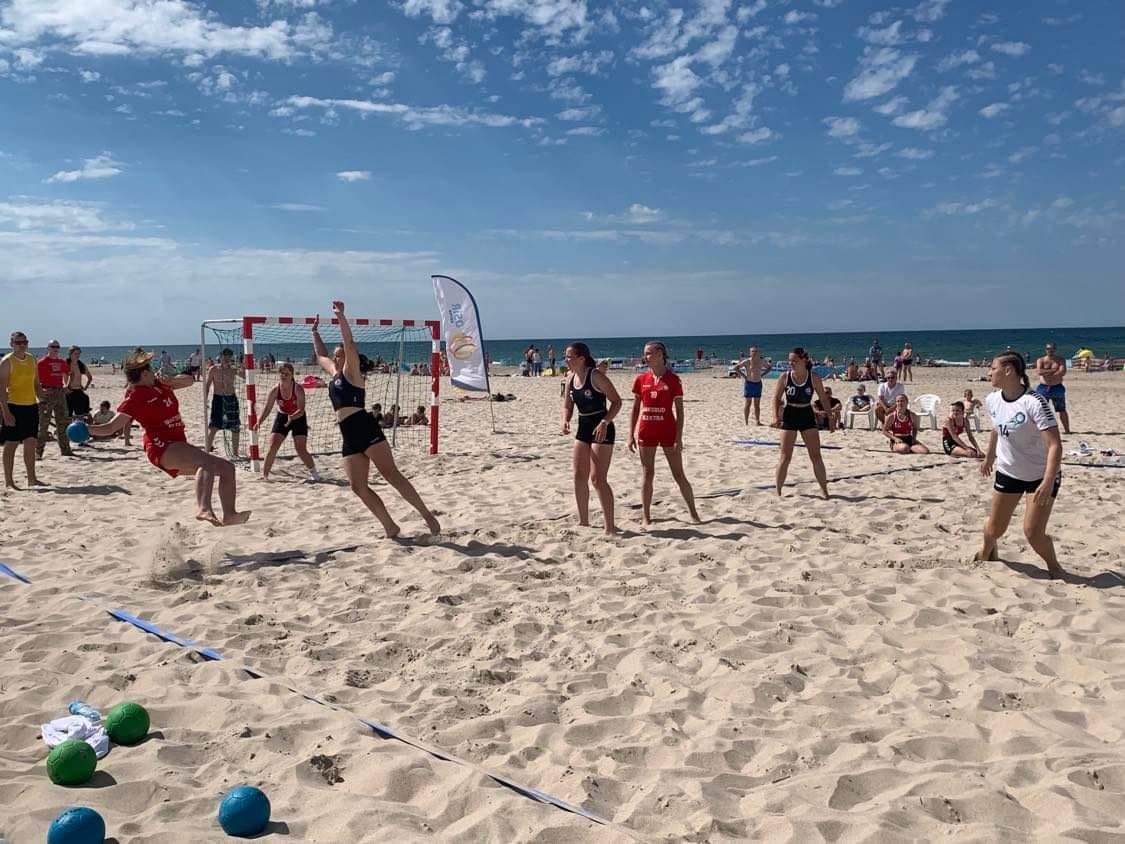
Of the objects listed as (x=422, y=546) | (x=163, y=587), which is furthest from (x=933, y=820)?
(x=163, y=587)

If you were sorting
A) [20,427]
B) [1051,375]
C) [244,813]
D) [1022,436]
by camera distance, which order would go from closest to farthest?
1. [244,813]
2. [1022,436]
3. [20,427]
4. [1051,375]

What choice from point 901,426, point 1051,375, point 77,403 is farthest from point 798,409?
point 77,403

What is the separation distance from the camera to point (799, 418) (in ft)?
24.0

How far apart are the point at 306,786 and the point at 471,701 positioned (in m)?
0.84

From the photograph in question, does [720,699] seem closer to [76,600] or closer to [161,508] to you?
[76,600]

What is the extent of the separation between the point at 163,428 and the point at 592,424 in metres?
3.15

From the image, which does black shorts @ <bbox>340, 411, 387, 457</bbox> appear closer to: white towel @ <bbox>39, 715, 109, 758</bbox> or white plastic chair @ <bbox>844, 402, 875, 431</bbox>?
white towel @ <bbox>39, 715, 109, 758</bbox>

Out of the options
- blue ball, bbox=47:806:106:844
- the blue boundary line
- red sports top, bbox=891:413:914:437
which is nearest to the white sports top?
the blue boundary line

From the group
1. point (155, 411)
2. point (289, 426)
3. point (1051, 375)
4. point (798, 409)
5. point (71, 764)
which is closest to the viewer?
point (71, 764)

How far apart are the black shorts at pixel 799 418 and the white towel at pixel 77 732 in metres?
5.90

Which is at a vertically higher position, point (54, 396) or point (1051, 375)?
point (1051, 375)

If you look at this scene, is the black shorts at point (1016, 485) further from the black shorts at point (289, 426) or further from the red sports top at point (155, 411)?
the black shorts at point (289, 426)

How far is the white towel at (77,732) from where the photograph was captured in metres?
2.88

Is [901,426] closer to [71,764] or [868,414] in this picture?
[868,414]
